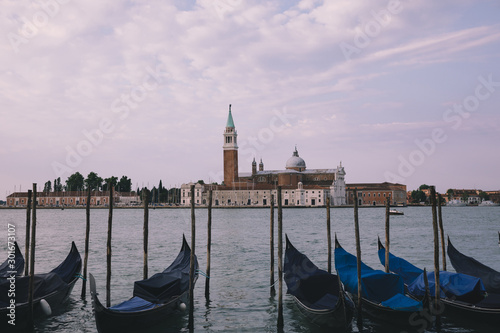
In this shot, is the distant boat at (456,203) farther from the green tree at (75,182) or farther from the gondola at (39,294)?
the gondola at (39,294)

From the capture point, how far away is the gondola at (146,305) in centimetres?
710

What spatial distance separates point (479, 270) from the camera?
9.41 meters

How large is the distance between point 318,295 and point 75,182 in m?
87.3

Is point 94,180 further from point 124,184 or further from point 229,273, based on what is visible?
point 229,273

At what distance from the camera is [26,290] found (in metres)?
7.99

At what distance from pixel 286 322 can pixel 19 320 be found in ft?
14.8

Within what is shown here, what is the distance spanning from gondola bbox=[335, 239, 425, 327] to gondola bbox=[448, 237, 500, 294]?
177 cm

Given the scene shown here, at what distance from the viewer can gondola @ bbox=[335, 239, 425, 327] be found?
7.76 m

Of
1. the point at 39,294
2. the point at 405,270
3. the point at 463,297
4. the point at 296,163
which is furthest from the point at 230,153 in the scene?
the point at 463,297

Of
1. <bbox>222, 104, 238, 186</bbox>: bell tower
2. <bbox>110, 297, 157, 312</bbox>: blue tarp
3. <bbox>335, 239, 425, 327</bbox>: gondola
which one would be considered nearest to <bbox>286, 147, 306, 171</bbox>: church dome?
<bbox>222, 104, 238, 186</bbox>: bell tower

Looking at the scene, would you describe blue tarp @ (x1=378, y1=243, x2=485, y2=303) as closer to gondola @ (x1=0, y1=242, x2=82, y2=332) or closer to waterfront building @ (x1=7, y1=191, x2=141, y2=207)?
gondola @ (x1=0, y1=242, x2=82, y2=332)

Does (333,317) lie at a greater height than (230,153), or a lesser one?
lesser

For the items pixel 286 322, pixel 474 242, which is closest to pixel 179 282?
pixel 286 322

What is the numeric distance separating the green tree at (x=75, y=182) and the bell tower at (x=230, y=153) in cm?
2754
